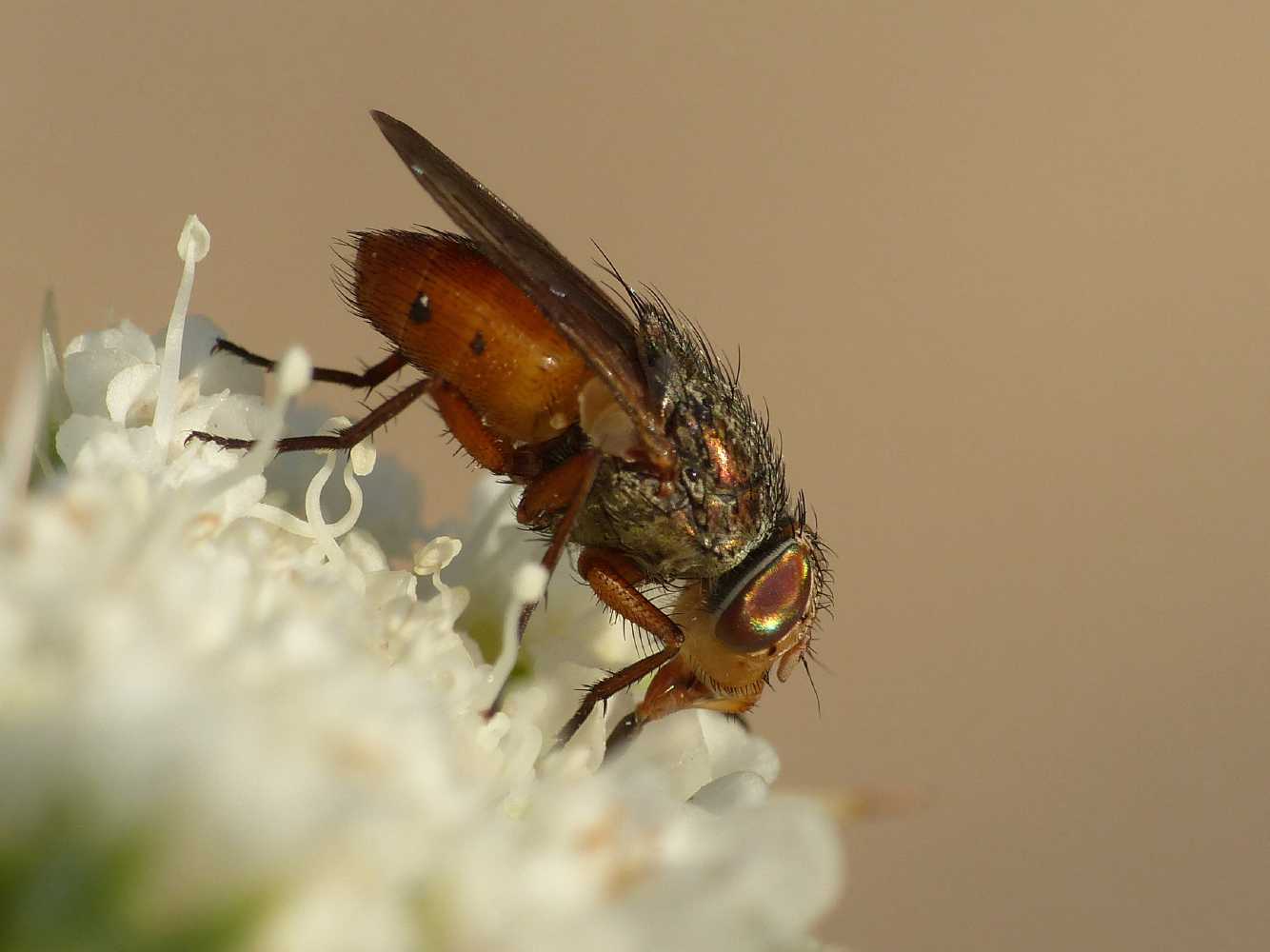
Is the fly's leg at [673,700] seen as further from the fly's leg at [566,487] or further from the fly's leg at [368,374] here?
the fly's leg at [368,374]

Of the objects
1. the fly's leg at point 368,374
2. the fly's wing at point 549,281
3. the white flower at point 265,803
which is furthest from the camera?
the fly's leg at point 368,374

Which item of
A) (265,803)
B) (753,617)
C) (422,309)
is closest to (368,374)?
(422,309)

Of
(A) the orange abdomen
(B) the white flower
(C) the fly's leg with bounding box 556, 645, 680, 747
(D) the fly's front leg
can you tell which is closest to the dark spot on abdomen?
(A) the orange abdomen

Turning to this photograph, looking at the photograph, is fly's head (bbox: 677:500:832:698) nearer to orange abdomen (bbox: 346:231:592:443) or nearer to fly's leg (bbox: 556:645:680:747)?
fly's leg (bbox: 556:645:680:747)

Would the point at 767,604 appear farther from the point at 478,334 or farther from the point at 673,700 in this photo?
the point at 478,334

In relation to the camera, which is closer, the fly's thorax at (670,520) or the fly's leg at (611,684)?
the fly's leg at (611,684)

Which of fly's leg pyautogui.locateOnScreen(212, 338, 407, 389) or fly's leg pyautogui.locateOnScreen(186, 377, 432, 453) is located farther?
fly's leg pyautogui.locateOnScreen(212, 338, 407, 389)

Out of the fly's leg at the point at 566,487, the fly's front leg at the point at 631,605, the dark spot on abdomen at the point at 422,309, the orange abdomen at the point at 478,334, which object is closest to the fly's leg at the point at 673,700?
the fly's front leg at the point at 631,605
